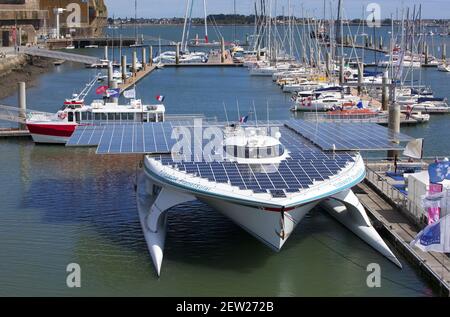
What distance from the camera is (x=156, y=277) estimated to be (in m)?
25.2

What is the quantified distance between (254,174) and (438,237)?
6814 mm

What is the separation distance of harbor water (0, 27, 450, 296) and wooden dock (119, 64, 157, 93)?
4221 cm

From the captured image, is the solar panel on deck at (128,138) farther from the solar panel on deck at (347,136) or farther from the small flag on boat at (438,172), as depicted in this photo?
the small flag on boat at (438,172)

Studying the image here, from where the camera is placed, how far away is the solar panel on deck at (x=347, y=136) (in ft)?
105

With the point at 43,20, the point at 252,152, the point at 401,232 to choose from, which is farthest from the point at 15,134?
the point at 43,20

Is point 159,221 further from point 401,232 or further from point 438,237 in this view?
point 438,237

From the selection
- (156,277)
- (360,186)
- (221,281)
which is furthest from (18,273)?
(360,186)

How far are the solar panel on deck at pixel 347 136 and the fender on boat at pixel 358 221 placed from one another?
9.00 feet

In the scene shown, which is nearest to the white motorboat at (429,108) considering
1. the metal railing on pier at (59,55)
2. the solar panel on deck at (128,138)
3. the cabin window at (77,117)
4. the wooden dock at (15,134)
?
the cabin window at (77,117)

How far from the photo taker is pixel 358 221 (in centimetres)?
2877

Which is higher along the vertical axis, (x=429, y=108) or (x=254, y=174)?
(x=254, y=174)

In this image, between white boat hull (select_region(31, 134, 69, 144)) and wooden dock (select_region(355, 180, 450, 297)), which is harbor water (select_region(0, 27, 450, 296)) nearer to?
wooden dock (select_region(355, 180, 450, 297))

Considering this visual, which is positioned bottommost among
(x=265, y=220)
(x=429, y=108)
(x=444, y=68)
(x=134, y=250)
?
(x=134, y=250)

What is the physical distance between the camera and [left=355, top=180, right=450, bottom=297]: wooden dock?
24031mm
